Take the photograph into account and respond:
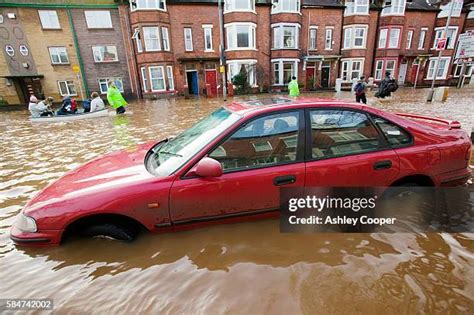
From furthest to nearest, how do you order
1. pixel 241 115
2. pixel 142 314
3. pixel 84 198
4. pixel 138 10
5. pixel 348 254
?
pixel 138 10, pixel 241 115, pixel 348 254, pixel 84 198, pixel 142 314


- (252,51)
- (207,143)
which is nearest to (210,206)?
(207,143)

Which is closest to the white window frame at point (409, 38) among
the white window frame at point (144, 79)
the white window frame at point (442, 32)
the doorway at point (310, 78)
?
the white window frame at point (442, 32)

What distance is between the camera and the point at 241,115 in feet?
8.59

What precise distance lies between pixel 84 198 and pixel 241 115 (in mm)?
1710

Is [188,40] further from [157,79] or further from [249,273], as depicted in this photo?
[249,273]

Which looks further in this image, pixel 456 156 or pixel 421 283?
pixel 456 156

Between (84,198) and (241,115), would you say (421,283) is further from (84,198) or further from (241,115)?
(84,198)

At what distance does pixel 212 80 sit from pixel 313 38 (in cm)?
1027

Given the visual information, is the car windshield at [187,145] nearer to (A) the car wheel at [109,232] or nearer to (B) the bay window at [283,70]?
(A) the car wheel at [109,232]

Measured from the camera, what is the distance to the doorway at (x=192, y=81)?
22109 mm

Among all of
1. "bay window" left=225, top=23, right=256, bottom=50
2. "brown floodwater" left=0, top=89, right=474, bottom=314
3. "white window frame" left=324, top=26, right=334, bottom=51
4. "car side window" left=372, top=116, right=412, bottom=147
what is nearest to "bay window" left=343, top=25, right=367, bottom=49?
"white window frame" left=324, top=26, right=334, bottom=51

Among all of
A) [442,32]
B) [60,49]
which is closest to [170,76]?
[60,49]

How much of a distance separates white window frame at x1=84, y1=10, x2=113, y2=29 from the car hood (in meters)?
22.0

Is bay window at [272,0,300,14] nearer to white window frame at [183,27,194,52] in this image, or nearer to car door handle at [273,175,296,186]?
white window frame at [183,27,194,52]
